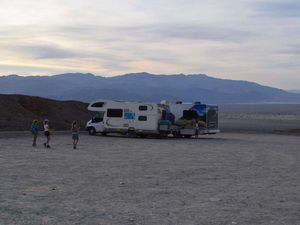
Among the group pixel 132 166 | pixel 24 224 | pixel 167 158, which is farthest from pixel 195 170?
pixel 24 224

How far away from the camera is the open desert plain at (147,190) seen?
1121cm

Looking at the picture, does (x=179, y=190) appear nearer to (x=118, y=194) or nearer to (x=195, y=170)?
(x=118, y=194)

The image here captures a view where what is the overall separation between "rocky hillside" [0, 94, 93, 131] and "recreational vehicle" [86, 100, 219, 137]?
11510mm

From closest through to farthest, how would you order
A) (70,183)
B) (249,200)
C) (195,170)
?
(249,200) → (70,183) → (195,170)

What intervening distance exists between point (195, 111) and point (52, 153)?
19886 millimetres

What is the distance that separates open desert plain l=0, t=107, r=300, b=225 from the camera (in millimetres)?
11211

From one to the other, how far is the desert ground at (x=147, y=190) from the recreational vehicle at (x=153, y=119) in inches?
695

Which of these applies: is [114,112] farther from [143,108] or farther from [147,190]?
[147,190]

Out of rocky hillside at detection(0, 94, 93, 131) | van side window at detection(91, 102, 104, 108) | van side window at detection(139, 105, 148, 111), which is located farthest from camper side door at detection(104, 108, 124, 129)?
rocky hillside at detection(0, 94, 93, 131)

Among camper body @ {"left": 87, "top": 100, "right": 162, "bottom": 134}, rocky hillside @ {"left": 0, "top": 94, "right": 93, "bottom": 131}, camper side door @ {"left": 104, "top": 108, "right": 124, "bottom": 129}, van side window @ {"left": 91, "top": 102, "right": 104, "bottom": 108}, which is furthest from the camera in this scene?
rocky hillside @ {"left": 0, "top": 94, "right": 93, "bottom": 131}

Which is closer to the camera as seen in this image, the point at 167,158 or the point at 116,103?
the point at 167,158

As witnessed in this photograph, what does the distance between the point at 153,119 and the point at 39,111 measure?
91.5ft

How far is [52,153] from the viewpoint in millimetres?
26391

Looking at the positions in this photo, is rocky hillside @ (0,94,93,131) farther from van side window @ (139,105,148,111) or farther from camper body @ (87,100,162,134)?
van side window @ (139,105,148,111)
